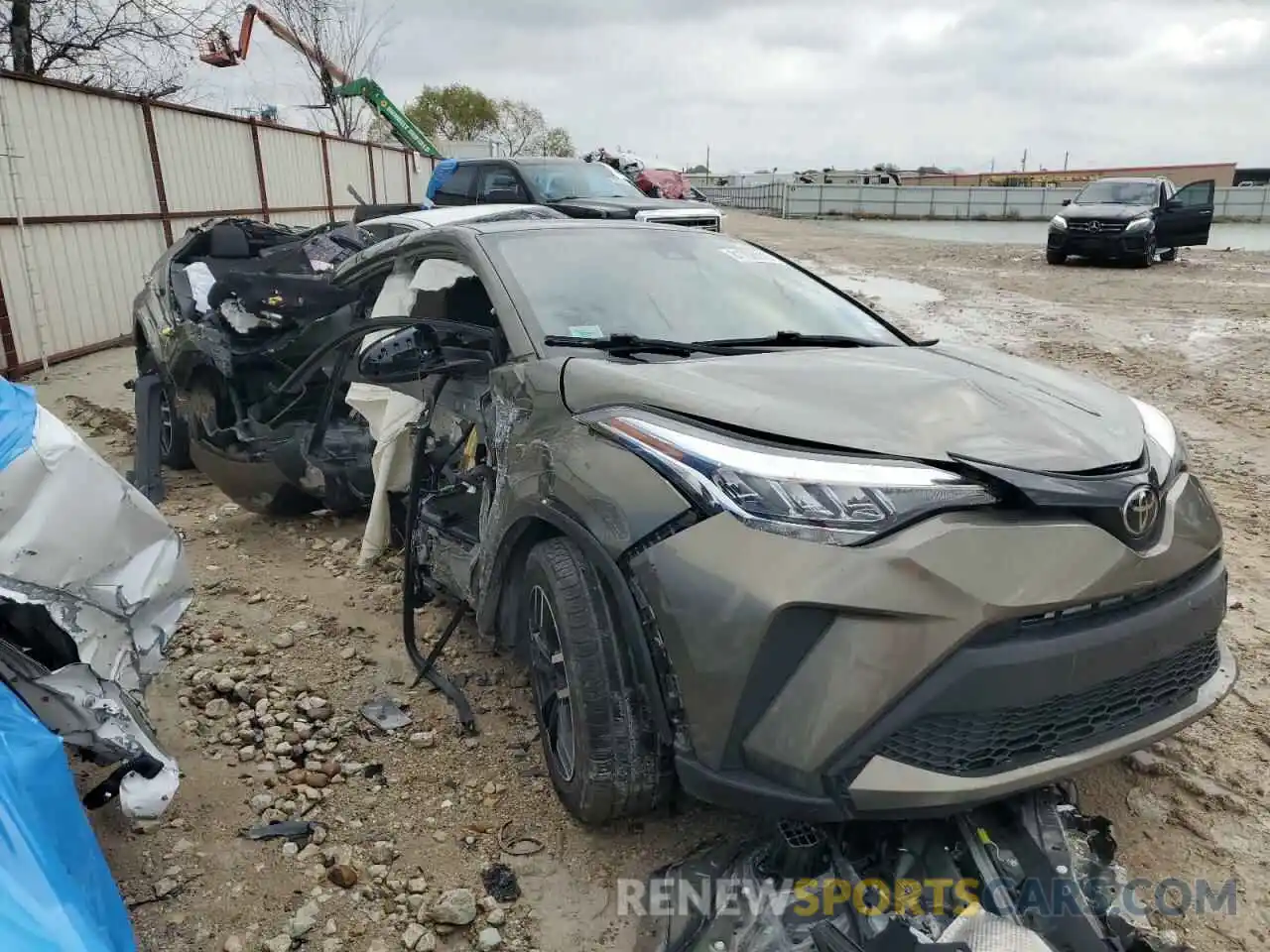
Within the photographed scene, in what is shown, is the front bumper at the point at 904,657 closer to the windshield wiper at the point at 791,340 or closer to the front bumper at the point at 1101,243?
the windshield wiper at the point at 791,340

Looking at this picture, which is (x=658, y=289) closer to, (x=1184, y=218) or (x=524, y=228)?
(x=524, y=228)

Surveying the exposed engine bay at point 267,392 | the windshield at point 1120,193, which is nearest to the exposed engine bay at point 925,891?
the exposed engine bay at point 267,392

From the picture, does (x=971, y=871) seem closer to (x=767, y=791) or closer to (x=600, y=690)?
(x=767, y=791)

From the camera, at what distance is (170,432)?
5.84m

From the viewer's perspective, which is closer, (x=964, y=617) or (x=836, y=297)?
(x=964, y=617)

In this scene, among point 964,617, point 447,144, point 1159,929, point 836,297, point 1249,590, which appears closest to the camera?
point 964,617

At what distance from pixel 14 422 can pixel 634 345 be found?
5.38ft

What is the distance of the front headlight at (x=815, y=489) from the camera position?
1857mm

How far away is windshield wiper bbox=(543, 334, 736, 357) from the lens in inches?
106

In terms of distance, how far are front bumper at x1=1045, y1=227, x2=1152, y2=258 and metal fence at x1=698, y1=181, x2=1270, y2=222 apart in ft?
58.6

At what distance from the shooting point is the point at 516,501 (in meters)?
2.55

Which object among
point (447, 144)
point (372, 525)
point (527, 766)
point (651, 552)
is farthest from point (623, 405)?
point (447, 144)

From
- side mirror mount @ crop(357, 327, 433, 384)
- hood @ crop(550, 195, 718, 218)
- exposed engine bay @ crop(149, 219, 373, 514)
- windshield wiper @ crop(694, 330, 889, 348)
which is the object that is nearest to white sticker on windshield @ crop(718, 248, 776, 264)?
windshield wiper @ crop(694, 330, 889, 348)

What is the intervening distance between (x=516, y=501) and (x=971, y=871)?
143 cm
